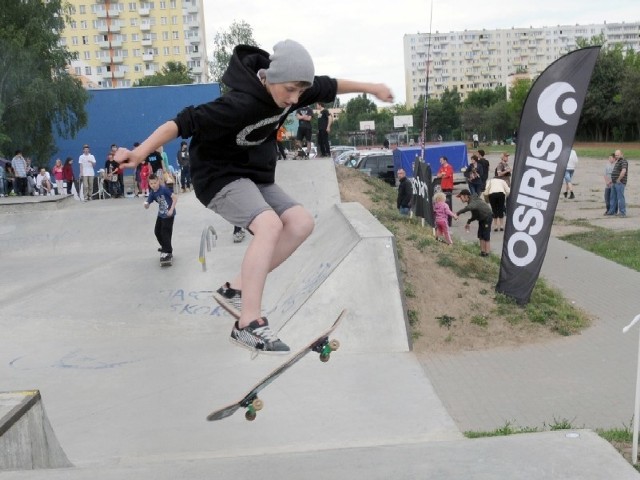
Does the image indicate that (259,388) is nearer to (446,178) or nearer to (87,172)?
(446,178)

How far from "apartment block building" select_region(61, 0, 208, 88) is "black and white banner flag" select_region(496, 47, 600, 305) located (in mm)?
111618

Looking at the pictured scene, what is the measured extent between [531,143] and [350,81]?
18.4 ft

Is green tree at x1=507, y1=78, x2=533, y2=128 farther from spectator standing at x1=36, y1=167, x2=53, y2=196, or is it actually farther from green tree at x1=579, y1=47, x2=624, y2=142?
spectator standing at x1=36, y1=167, x2=53, y2=196

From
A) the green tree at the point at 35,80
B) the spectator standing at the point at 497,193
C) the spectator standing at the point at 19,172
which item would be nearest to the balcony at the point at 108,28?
the green tree at the point at 35,80

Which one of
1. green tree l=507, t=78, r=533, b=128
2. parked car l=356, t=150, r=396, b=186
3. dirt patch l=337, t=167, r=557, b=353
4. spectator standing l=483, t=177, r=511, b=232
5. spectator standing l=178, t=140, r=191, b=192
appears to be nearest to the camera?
dirt patch l=337, t=167, r=557, b=353

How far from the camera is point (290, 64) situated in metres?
3.94

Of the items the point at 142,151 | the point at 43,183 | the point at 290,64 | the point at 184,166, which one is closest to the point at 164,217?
the point at 142,151

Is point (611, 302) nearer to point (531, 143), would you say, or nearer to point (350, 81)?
point (531, 143)

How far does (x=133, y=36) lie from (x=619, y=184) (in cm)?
10918

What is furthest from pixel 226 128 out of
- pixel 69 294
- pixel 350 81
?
pixel 69 294

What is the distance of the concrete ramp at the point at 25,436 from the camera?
173 inches

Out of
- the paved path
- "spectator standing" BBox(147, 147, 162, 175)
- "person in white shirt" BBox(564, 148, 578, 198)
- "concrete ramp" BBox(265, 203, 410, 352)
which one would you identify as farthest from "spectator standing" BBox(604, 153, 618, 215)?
"concrete ramp" BBox(265, 203, 410, 352)

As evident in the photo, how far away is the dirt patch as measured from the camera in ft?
28.1

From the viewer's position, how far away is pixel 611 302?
10.5 meters
